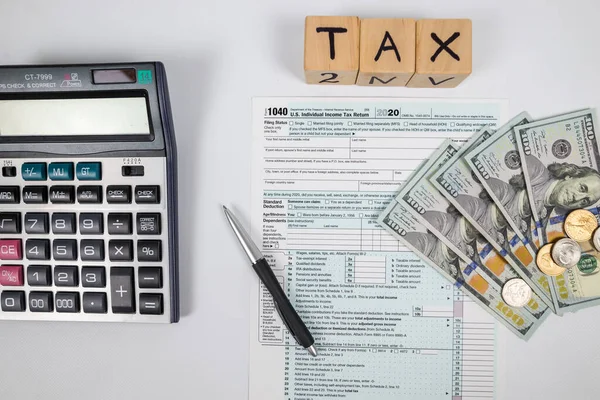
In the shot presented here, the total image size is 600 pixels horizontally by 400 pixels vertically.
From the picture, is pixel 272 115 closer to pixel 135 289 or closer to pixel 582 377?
pixel 135 289

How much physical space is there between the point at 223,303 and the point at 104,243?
175 millimetres

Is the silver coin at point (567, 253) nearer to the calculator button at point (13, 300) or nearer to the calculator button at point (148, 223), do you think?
the calculator button at point (148, 223)

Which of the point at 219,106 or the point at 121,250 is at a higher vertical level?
the point at 219,106

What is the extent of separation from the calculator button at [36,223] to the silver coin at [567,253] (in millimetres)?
669

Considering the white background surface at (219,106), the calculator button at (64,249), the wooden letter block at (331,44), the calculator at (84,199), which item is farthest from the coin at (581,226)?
the calculator button at (64,249)

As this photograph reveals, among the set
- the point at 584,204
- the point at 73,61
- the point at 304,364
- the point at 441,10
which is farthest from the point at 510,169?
the point at 73,61

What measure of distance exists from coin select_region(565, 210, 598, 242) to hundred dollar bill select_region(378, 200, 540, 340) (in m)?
0.12

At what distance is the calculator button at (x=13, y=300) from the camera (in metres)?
0.59

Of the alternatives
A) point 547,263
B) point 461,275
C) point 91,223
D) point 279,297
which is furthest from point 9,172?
point 547,263

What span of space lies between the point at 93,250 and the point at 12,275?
0.11 metres

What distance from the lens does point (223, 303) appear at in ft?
2.03

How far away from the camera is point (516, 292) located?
23.8 inches

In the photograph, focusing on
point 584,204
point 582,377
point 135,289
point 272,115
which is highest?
point 272,115

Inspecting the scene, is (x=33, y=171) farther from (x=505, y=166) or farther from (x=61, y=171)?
(x=505, y=166)
